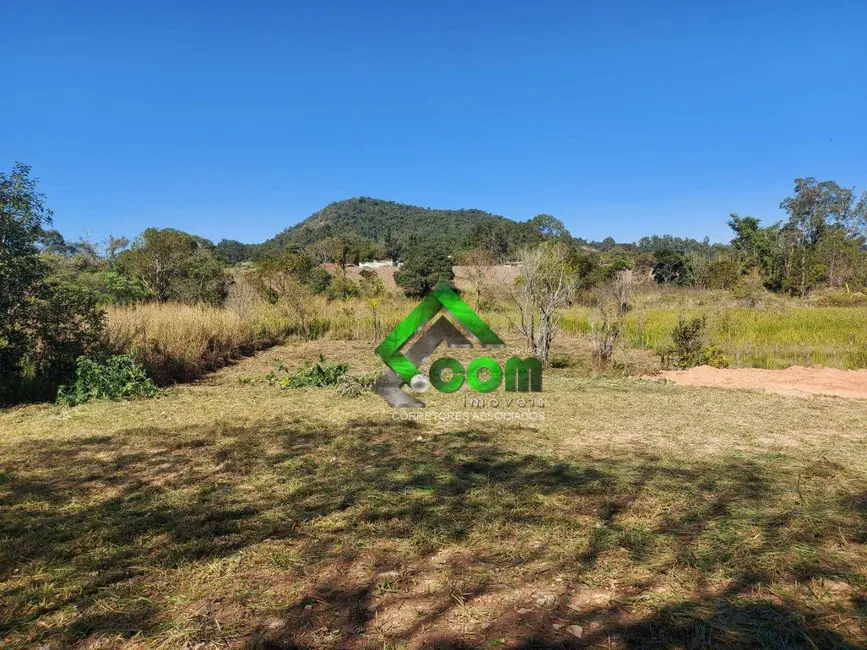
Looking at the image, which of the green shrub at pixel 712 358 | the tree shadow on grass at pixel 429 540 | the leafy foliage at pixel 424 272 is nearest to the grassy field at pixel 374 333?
the green shrub at pixel 712 358

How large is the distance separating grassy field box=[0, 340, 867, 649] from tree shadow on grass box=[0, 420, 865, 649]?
0.01 meters

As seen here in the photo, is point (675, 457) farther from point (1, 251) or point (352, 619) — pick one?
point (1, 251)

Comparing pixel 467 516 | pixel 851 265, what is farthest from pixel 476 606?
pixel 851 265

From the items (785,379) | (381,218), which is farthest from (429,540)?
(381,218)

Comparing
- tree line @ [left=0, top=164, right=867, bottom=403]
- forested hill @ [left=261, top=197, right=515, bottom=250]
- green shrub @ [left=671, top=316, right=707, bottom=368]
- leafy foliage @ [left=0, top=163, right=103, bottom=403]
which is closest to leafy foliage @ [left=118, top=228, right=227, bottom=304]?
tree line @ [left=0, top=164, right=867, bottom=403]

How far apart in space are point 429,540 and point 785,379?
8.74m

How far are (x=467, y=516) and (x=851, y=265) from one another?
37.1m

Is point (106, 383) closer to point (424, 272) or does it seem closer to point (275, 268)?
point (275, 268)

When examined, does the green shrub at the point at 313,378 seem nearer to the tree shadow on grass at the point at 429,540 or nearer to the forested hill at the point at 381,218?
the tree shadow on grass at the point at 429,540

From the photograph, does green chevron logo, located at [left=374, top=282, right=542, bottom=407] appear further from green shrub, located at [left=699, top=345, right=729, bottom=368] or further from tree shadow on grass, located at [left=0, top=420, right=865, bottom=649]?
green shrub, located at [left=699, top=345, right=729, bottom=368]

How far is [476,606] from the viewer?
1772mm

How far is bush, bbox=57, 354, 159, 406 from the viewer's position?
5875 mm

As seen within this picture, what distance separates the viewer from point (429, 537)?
2352mm

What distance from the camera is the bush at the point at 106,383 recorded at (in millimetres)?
5875
